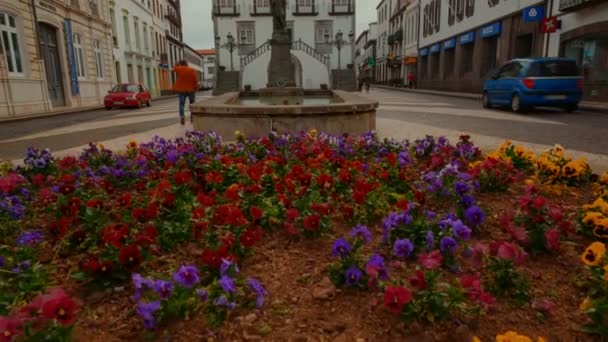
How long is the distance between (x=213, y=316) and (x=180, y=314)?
0.48ft

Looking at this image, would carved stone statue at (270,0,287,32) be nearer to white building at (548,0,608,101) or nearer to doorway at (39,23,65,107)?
doorway at (39,23,65,107)

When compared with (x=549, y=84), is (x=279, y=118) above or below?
below

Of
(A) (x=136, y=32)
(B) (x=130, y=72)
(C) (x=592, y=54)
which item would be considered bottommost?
(C) (x=592, y=54)

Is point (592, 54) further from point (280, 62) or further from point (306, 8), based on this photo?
point (306, 8)

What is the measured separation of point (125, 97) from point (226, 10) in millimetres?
25113

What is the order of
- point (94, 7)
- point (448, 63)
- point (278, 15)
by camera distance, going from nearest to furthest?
point (278, 15), point (94, 7), point (448, 63)

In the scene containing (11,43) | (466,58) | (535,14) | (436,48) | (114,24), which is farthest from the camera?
(436,48)

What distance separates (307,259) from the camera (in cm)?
229

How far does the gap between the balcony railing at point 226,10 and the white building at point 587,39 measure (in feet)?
97.4

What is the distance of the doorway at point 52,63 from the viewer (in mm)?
18719

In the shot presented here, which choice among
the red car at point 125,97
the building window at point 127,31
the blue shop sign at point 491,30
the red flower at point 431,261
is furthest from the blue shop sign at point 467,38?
the red flower at point 431,261

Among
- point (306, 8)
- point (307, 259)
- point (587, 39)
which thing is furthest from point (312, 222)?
point (306, 8)

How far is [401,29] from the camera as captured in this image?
4741cm

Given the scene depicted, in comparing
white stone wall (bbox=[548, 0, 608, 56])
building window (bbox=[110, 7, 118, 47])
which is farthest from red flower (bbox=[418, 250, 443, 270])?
building window (bbox=[110, 7, 118, 47])
